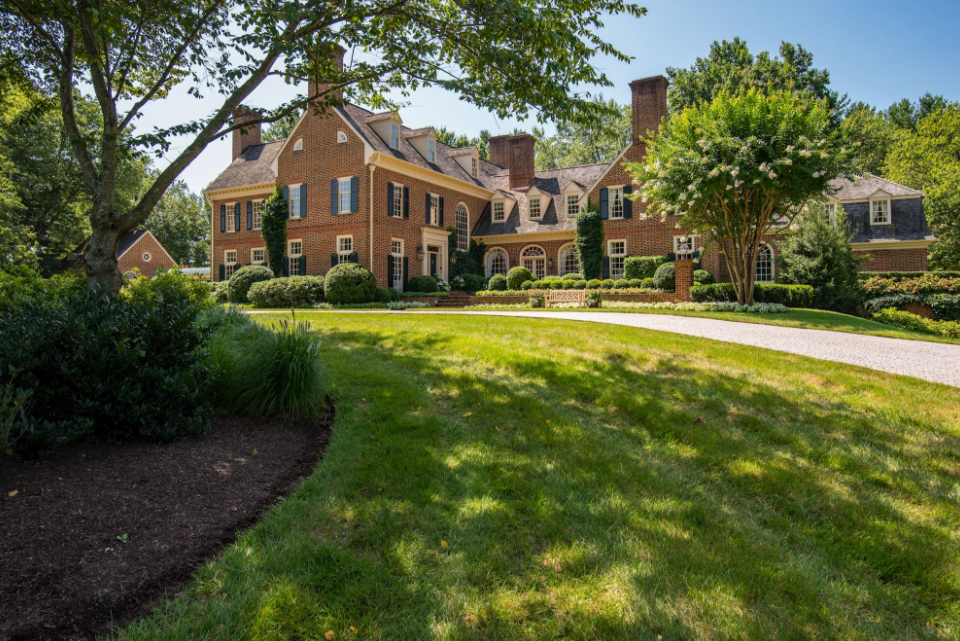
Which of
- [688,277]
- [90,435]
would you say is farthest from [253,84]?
[688,277]

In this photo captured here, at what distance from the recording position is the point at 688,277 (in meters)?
17.5

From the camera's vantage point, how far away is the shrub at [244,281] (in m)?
22.5

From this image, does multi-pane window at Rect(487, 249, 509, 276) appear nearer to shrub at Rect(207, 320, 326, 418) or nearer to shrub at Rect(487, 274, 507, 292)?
shrub at Rect(487, 274, 507, 292)

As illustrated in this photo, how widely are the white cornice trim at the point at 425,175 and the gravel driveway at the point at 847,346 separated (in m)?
14.4

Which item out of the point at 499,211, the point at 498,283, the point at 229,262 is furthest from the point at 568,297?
the point at 229,262

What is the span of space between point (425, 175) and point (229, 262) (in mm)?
11669

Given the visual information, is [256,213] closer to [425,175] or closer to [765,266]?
[425,175]

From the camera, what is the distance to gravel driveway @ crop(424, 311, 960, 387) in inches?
264

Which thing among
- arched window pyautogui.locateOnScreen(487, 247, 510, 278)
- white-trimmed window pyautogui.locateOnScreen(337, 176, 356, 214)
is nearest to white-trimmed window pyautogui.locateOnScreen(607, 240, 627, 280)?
arched window pyautogui.locateOnScreen(487, 247, 510, 278)

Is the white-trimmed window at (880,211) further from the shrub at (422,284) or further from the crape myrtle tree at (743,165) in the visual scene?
the shrub at (422,284)

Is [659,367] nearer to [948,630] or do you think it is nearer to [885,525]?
[885,525]

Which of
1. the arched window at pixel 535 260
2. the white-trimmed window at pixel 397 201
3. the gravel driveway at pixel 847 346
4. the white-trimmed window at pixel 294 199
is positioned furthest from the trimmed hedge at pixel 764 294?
the white-trimmed window at pixel 294 199

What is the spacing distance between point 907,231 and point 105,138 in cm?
2825

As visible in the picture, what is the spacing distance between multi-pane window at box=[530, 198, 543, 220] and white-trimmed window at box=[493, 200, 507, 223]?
1.47 metres
